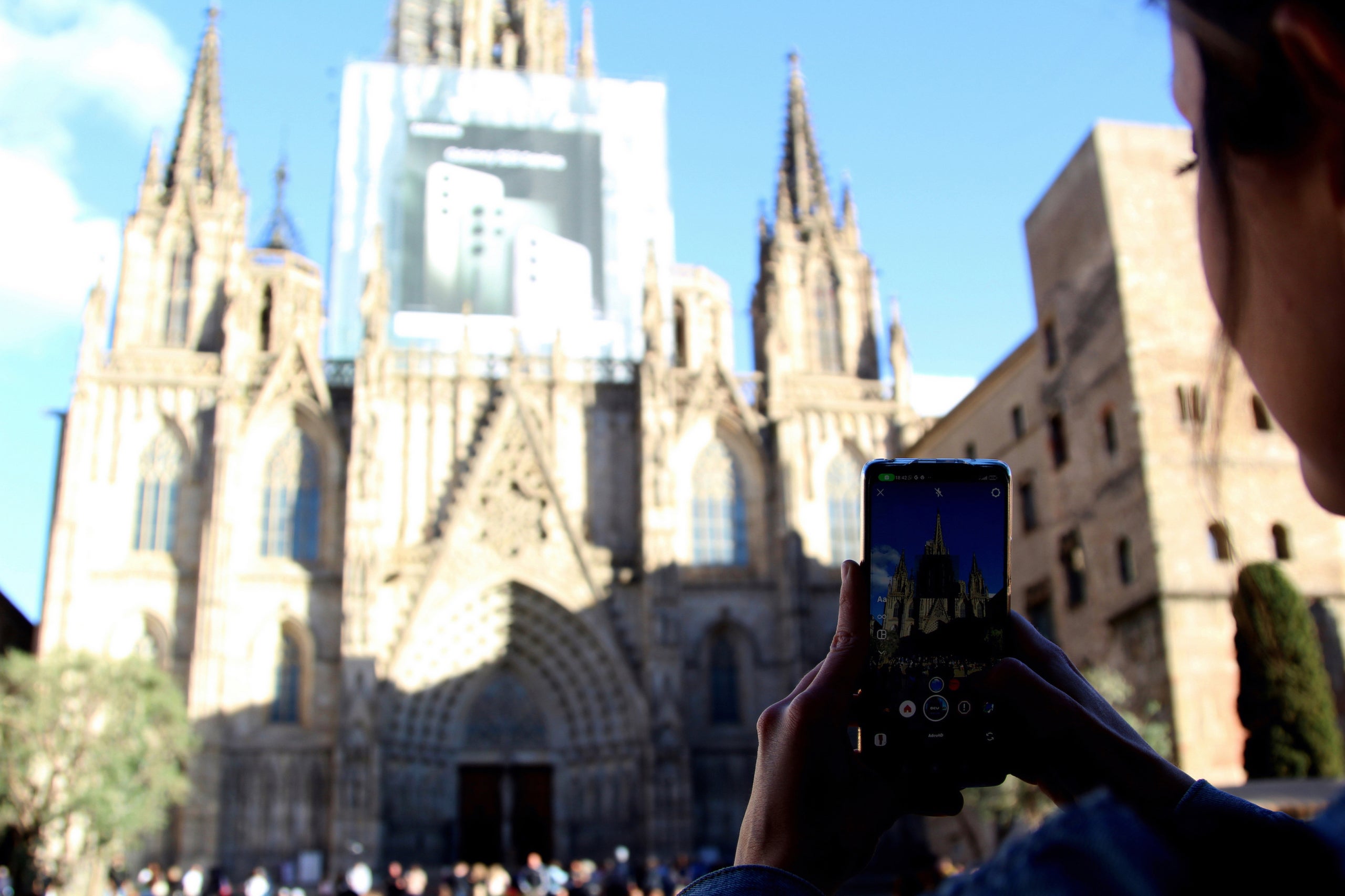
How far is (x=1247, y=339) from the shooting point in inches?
39.2

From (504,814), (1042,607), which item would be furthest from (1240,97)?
(504,814)

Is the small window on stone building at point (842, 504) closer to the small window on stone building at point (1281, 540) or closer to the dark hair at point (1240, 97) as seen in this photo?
the small window on stone building at point (1281, 540)

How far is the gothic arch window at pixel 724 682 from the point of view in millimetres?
33094

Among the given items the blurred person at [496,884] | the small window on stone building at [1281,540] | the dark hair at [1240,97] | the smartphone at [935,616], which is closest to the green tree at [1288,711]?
the small window on stone building at [1281,540]

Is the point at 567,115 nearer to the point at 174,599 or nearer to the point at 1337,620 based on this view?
the point at 174,599

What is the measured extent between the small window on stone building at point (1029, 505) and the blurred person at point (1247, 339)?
94.1 ft

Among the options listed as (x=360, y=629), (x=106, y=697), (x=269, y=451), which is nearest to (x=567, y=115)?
(x=269, y=451)

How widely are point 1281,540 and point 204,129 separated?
100 feet

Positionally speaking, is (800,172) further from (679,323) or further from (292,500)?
(292,500)

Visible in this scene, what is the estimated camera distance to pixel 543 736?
107 feet

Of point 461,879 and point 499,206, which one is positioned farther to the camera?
point 499,206

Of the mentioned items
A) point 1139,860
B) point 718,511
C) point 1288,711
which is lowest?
point 1139,860

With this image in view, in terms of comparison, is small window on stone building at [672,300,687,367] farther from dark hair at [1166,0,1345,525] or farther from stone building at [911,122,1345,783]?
dark hair at [1166,0,1345,525]

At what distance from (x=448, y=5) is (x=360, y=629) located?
2549 cm
